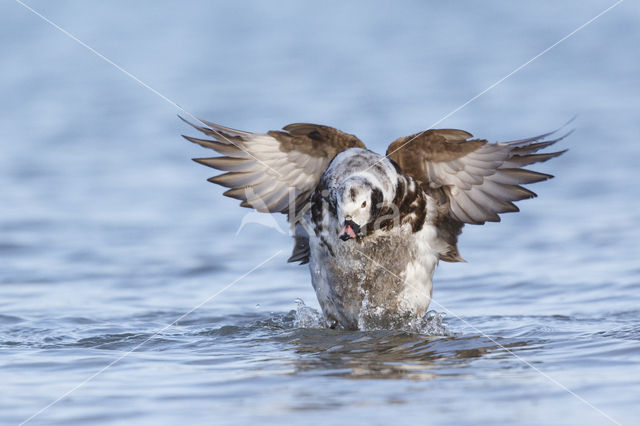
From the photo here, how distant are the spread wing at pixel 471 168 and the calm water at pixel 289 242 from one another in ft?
3.16

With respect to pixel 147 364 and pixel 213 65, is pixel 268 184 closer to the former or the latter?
pixel 147 364

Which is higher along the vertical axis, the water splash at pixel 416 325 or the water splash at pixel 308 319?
the water splash at pixel 308 319

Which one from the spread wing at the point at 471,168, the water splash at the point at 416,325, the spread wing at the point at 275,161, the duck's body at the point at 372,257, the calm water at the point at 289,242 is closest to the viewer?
the calm water at the point at 289,242

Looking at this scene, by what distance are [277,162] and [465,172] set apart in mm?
1493

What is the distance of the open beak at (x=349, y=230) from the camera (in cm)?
637

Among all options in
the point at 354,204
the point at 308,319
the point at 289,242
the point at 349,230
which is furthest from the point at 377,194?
the point at 289,242

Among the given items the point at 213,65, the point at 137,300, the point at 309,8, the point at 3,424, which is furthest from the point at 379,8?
the point at 3,424

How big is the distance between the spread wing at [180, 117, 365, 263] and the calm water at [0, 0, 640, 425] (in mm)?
1001

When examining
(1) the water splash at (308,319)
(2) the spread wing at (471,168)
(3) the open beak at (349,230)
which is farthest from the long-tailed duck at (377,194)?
(3) the open beak at (349,230)

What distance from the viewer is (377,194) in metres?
6.80

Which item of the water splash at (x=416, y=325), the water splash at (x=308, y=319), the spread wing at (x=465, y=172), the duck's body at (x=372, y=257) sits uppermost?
the spread wing at (x=465, y=172)

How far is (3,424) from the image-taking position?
4840mm

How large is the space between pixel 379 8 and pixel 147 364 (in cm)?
Answer: 1586

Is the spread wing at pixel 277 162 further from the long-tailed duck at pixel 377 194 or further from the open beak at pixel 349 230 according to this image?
the open beak at pixel 349 230
